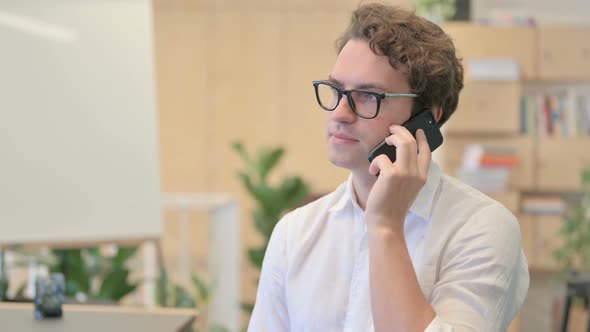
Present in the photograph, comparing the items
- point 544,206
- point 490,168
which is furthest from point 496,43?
point 544,206

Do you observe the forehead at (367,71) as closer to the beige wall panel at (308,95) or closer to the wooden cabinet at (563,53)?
the wooden cabinet at (563,53)

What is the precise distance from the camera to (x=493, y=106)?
5152 millimetres

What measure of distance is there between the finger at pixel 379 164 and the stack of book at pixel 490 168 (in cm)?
360

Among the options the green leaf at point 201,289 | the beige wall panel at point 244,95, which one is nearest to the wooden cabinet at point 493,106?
the green leaf at point 201,289

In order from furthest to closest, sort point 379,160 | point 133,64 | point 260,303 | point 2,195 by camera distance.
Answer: point 133,64, point 2,195, point 260,303, point 379,160

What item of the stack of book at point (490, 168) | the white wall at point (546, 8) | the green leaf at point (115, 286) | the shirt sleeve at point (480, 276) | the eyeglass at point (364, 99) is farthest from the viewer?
the white wall at point (546, 8)

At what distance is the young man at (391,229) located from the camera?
1372mm

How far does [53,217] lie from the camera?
345cm

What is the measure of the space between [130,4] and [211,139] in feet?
11.8

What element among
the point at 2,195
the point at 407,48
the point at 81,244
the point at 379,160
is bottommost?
the point at 81,244

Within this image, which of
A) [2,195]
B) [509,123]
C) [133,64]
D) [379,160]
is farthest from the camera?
[509,123]

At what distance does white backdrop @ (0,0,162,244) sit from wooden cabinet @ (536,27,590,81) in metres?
2.67

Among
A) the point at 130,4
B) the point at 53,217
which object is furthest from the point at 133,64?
the point at 53,217

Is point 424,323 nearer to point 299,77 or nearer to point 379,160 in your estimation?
point 379,160
